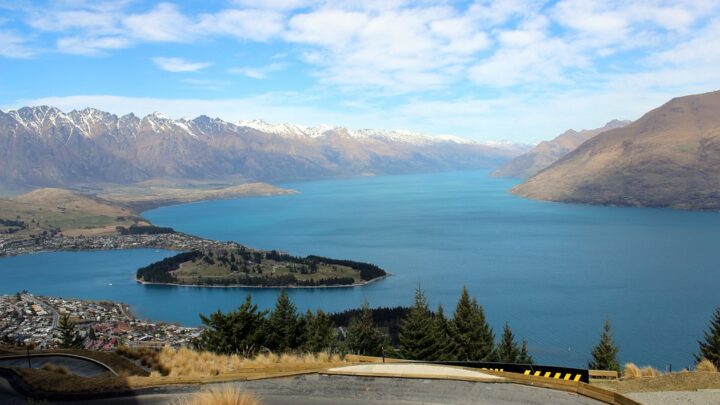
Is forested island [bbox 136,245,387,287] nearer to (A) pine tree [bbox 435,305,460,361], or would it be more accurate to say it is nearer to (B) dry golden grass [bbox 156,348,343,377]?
(A) pine tree [bbox 435,305,460,361]

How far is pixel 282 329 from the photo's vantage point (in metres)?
34.4

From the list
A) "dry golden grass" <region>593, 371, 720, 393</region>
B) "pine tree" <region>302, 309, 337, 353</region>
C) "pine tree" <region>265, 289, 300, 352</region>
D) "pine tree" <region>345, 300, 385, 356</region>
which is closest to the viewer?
"dry golden grass" <region>593, 371, 720, 393</region>

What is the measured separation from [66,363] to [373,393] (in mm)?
12155

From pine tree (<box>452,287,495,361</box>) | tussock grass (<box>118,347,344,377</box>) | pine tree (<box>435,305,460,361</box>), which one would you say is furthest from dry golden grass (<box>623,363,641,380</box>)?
pine tree (<box>452,287,495,361</box>)

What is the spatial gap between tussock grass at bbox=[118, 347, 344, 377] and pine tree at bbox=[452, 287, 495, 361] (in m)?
19.3

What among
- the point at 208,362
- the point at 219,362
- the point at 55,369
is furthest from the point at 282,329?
the point at 55,369

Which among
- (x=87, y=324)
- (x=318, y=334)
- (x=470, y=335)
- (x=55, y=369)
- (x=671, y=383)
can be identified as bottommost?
(x=87, y=324)

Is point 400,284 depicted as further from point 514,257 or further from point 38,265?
point 38,265

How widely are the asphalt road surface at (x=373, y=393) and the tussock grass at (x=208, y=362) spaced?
2153 millimetres

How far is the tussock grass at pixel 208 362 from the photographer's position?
1789 cm

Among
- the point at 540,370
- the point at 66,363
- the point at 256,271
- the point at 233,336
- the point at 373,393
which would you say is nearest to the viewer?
the point at 373,393

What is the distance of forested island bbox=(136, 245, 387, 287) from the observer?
12462 cm

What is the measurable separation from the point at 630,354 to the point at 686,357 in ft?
18.5

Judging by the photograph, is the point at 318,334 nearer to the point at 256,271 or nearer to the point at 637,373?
the point at 637,373
